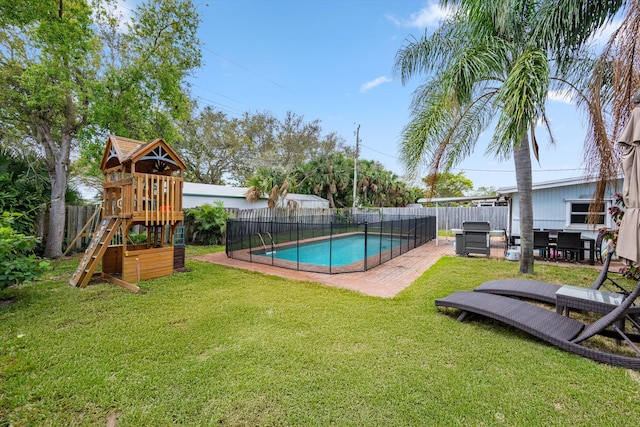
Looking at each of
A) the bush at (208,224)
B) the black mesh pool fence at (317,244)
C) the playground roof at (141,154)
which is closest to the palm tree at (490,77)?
the black mesh pool fence at (317,244)

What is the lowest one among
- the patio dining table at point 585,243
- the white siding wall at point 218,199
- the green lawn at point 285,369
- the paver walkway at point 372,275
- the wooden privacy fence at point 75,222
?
the green lawn at point 285,369

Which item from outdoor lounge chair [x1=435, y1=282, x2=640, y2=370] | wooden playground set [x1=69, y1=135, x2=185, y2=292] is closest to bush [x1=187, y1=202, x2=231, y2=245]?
wooden playground set [x1=69, y1=135, x2=185, y2=292]

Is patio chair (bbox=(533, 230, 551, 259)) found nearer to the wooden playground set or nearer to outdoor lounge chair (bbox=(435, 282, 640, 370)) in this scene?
outdoor lounge chair (bbox=(435, 282, 640, 370))

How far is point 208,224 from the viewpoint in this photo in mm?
11375

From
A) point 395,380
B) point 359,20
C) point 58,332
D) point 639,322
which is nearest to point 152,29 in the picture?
point 359,20

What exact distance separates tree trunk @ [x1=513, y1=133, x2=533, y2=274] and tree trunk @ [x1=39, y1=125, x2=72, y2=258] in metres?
12.1

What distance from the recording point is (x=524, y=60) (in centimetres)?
477

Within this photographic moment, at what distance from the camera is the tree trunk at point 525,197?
6.24 metres

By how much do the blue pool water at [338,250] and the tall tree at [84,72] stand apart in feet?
19.8

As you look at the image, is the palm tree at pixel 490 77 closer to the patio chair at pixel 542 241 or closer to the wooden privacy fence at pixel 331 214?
the patio chair at pixel 542 241

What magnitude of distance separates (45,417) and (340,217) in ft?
49.7

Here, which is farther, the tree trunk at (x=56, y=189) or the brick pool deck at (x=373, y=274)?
the tree trunk at (x=56, y=189)

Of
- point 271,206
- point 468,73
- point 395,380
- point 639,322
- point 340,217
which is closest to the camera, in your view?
point 395,380

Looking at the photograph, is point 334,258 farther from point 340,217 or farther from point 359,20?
point 359,20
